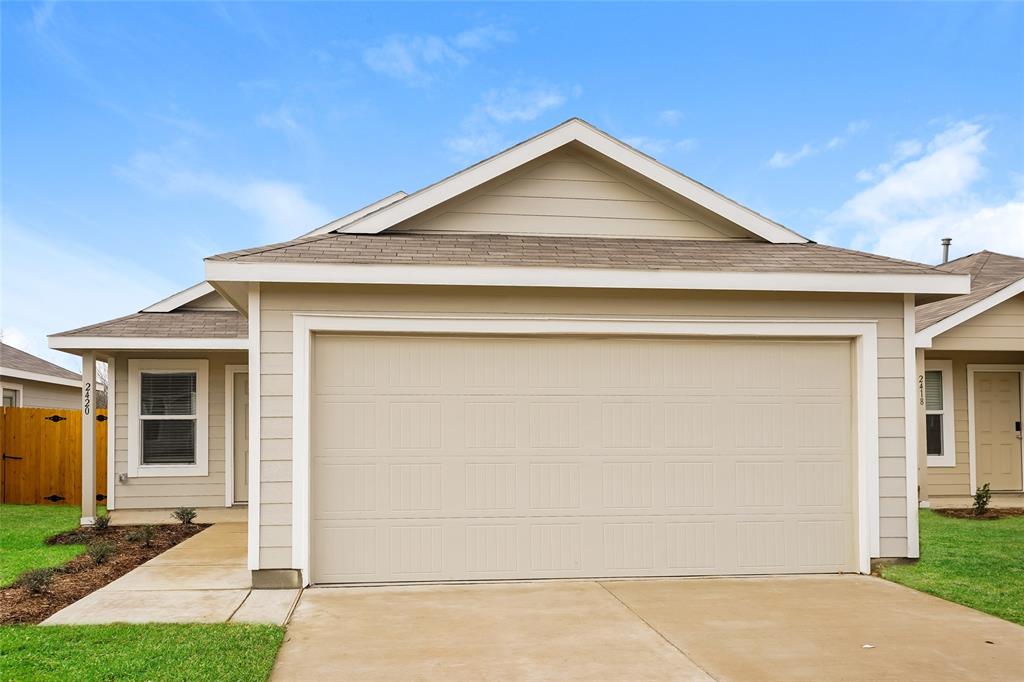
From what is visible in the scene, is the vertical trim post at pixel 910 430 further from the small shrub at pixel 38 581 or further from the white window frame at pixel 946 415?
→ the small shrub at pixel 38 581

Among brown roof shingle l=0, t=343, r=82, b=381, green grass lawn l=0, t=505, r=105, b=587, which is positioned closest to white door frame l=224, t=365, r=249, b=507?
green grass lawn l=0, t=505, r=105, b=587

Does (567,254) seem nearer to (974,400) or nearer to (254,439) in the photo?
(254,439)

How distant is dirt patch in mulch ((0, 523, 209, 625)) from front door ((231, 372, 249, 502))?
1.15 m

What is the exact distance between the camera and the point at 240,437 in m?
12.4

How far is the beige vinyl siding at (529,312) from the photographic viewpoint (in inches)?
270

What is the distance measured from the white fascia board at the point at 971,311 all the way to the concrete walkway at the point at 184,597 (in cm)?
1018

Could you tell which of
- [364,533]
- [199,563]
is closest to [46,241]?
[199,563]

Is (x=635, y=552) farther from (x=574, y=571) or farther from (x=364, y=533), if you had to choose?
(x=364, y=533)

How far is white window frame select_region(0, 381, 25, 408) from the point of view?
17.9 metres

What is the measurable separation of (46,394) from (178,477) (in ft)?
35.6

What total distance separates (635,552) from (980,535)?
547cm

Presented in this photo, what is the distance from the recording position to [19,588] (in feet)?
22.8

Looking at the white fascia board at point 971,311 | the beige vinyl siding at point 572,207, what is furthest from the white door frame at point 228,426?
the white fascia board at point 971,311

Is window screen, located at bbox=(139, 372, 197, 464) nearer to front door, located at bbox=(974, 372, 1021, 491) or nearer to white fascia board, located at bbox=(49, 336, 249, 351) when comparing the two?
white fascia board, located at bbox=(49, 336, 249, 351)
